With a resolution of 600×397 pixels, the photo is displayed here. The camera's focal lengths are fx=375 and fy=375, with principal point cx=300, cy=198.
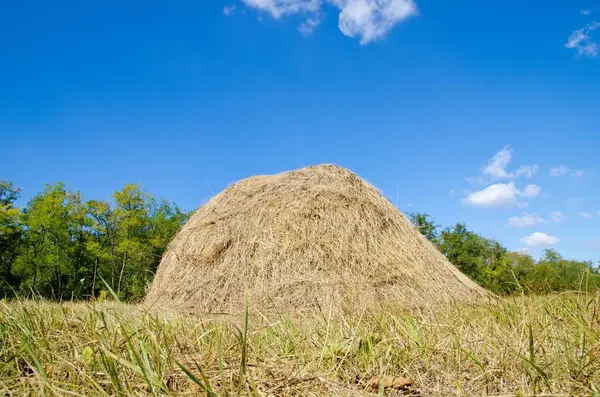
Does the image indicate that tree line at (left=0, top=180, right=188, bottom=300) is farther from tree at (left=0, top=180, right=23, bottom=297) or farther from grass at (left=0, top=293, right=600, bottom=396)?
grass at (left=0, top=293, right=600, bottom=396)

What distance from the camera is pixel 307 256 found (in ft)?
23.3

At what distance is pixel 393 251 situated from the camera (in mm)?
7633

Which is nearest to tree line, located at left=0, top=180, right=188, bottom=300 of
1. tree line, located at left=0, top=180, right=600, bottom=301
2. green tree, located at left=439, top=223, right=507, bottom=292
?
tree line, located at left=0, top=180, right=600, bottom=301

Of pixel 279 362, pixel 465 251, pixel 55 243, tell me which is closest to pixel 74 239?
pixel 55 243

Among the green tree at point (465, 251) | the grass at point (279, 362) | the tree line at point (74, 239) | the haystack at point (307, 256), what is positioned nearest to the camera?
the grass at point (279, 362)

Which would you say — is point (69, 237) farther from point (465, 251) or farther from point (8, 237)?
point (465, 251)

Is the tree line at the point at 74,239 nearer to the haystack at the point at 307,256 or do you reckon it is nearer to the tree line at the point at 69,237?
the tree line at the point at 69,237

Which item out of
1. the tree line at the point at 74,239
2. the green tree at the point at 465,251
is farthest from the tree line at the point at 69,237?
the green tree at the point at 465,251

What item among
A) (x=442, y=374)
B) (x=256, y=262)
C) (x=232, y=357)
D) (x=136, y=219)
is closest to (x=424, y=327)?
(x=442, y=374)

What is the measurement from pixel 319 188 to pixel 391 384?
6.59 m

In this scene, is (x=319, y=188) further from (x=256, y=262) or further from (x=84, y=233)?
(x=84, y=233)

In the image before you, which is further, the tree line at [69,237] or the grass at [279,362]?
the tree line at [69,237]

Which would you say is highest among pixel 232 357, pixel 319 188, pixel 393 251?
pixel 319 188

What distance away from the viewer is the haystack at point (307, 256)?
675cm
